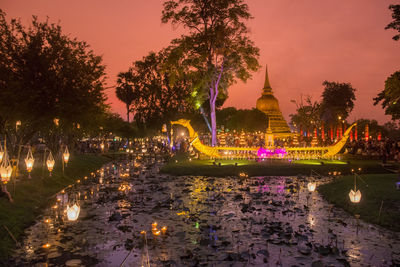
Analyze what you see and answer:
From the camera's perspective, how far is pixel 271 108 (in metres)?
81.4

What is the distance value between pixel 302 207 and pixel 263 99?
72.4 metres

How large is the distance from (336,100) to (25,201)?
70371mm

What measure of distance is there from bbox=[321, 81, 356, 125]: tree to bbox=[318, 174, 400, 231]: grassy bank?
56.8 meters

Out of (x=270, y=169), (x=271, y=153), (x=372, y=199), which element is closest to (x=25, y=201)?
(x=372, y=199)

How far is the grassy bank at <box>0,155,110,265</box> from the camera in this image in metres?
9.26

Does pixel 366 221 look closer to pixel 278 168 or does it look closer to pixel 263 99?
pixel 278 168

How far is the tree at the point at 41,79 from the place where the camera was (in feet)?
50.8

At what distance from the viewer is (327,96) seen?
72812 millimetres

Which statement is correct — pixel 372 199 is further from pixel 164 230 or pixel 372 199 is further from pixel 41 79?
pixel 41 79

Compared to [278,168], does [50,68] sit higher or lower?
higher

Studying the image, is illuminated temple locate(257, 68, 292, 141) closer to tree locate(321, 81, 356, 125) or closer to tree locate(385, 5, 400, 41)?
tree locate(321, 81, 356, 125)

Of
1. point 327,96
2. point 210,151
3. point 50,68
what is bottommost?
point 210,151

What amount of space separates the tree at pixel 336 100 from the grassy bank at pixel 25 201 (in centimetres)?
6191

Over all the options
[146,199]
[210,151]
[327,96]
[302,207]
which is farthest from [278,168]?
[327,96]
